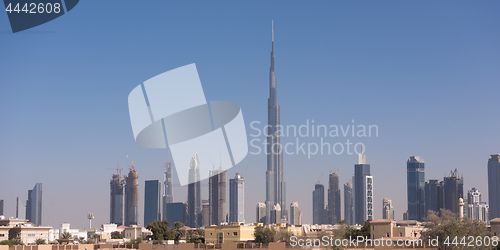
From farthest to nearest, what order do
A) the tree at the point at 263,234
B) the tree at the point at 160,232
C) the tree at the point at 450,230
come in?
the tree at the point at 160,232
the tree at the point at 263,234
the tree at the point at 450,230

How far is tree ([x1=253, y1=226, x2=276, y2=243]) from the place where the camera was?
86.6 meters

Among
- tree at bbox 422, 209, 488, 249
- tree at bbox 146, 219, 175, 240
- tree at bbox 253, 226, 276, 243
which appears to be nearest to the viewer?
tree at bbox 422, 209, 488, 249

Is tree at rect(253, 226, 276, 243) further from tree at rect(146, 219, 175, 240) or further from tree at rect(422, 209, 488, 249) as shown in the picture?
tree at rect(146, 219, 175, 240)

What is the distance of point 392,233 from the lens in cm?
7888

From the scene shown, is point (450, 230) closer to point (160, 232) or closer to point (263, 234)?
point (263, 234)

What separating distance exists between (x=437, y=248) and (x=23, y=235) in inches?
3683

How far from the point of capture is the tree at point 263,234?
86613 mm

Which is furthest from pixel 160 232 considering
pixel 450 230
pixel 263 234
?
pixel 450 230

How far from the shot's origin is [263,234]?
87.8 m

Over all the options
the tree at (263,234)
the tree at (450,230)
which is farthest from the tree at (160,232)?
the tree at (450,230)

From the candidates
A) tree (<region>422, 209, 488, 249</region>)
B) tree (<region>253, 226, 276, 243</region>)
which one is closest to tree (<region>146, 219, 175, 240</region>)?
tree (<region>253, 226, 276, 243</region>)

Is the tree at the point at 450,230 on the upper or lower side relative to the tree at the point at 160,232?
upper

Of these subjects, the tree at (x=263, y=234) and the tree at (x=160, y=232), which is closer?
the tree at (x=263, y=234)

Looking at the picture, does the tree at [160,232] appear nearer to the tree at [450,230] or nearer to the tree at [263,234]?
the tree at [263,234]
